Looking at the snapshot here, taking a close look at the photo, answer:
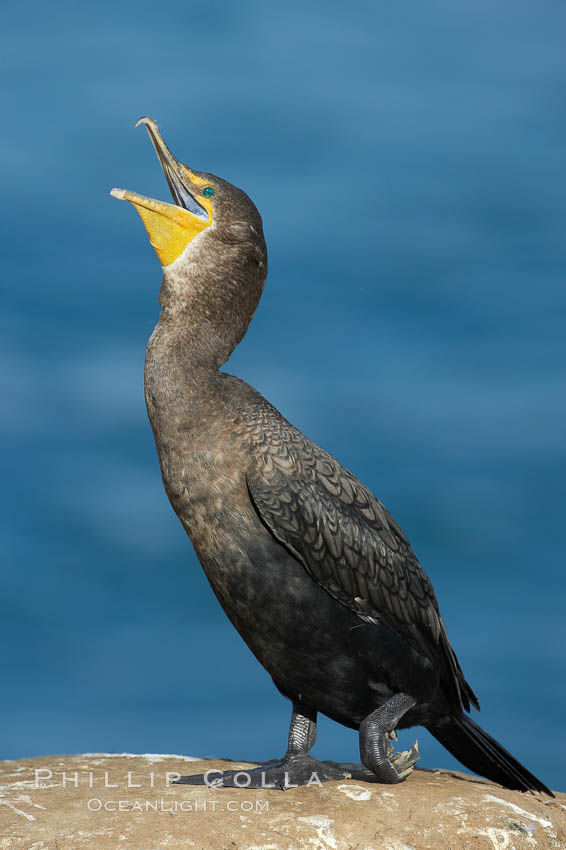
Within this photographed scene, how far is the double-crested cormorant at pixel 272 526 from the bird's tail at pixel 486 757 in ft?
0.44

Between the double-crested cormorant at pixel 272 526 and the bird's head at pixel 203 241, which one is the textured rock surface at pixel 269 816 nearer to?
the double-crested cormorant at pixel 272 526

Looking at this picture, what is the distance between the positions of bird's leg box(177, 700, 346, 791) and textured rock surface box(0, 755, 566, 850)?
93 mm

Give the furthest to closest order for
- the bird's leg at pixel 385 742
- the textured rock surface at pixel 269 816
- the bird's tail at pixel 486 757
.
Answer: the bird's tail at pixel 486 757
the bird's leg at pixel 385 742
the textured rock surface at pixel 269 816

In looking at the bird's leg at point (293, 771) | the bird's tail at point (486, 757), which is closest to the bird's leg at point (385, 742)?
the bird's leg at point (293, 771)

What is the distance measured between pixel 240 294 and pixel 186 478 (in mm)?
1098

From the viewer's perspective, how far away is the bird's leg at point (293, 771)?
636 cm

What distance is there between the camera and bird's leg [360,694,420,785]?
6.32 metres

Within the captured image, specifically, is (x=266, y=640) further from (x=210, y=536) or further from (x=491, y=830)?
(x=491, y=830)

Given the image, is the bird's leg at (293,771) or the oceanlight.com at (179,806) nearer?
the oceanlight.com at (179,806)

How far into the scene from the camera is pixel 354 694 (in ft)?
20.6

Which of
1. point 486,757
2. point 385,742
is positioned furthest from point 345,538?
point 486,757

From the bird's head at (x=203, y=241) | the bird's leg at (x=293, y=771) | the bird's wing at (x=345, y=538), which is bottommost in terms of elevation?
the bird's leg at (x=293, y=771)

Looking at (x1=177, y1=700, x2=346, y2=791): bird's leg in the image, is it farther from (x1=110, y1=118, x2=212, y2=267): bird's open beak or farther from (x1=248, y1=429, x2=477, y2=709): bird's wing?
(x1=110, y1=118, x2=212, y2=267): bird's open beak

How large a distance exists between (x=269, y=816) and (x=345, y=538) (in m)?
1.41
